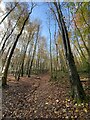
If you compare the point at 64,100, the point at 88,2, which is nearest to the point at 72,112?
the point at 64,100

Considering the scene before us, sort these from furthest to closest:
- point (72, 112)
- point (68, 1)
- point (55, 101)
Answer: point (68, 1), point (55, 101), point (72, 112)

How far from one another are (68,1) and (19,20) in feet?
18.3

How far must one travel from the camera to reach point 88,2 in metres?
11.1

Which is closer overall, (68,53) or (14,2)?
(68,53)

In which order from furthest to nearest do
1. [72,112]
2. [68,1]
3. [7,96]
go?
[68,1]
[7,96]
[72,112]

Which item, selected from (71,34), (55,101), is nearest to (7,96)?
(55,101)

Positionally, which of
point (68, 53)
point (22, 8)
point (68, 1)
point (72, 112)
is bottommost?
point (72, 112)

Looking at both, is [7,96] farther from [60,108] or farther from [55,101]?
[60,108]

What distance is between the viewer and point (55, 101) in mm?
7312

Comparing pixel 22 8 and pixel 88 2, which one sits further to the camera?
pixel 22 8

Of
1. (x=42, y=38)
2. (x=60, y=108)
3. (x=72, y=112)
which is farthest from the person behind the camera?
(x=42, y=38)

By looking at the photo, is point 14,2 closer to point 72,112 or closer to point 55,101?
point 55,101

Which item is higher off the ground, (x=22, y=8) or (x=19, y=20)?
(x=22, y=8)

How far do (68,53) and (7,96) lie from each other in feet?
14.4
